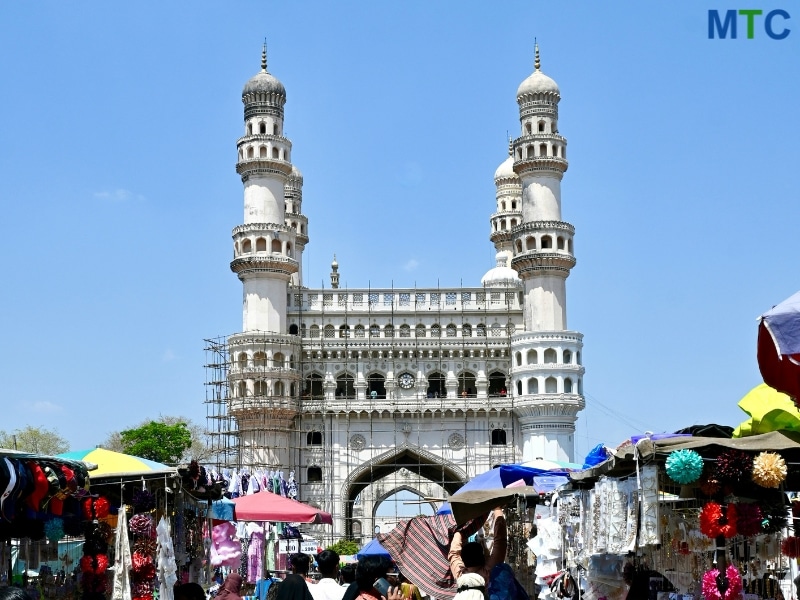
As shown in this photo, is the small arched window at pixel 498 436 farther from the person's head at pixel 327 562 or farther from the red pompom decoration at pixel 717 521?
the red pompom decoration at pixel 717 521

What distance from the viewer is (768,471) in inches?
359

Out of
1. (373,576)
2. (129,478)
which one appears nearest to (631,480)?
(373,576)

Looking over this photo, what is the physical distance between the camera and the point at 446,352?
53.5 m

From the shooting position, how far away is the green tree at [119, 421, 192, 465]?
66125 millimetres

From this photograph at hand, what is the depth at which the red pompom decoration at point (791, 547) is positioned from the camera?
9.34 m

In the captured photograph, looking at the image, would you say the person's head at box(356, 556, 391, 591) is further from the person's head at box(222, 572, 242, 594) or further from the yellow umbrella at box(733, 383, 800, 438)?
the yellow umbrella at box(733, 383, 800, 438)

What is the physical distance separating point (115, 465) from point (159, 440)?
55.3 m

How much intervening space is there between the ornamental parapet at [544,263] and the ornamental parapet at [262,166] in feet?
36.4

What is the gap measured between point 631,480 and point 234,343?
139 feet

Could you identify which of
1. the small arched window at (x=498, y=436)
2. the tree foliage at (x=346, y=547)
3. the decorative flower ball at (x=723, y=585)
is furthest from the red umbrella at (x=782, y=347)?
the small arched window at (x=498, y=436)

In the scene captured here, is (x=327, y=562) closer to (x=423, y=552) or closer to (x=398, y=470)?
(x=423, y=552)

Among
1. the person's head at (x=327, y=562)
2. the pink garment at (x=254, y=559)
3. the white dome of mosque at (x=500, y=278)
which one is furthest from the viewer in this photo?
the white dome of mosque at (x=500, y=278)

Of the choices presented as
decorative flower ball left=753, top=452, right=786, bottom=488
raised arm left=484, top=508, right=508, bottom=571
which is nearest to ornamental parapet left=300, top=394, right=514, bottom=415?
raised arm left=484, top=508, right=508, bottom=571

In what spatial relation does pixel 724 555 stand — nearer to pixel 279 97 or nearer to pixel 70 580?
pixel 70 580
